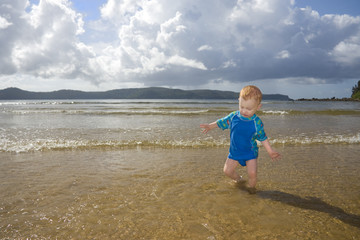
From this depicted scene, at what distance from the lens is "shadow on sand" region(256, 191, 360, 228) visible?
2906 mm

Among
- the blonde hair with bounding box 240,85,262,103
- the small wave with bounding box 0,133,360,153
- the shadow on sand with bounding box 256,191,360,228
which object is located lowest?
the shadow on sand with bounding box 256,191,360,228

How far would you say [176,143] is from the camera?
7801 mm

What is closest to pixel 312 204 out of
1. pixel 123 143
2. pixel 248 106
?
pixel 248 106

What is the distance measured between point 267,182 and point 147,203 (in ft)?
7.70

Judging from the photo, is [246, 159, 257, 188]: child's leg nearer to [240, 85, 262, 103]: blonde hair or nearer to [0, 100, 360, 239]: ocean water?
[0, 100, 360, 239]: ocean water

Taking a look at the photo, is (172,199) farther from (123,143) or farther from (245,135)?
(123,143)

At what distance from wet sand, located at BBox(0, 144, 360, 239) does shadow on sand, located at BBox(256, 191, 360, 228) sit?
0.01 m

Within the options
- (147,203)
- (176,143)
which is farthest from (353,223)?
(176,143)

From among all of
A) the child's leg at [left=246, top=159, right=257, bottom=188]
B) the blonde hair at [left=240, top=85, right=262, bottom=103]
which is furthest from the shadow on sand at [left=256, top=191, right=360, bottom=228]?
the blonde hair at [left=240, top=85, right=262, bottom=103]

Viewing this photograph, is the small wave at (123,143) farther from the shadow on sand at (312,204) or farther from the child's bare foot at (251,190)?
the shadow on sand at (312,204)

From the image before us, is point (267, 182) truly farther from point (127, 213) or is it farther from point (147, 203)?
point (127, 213)

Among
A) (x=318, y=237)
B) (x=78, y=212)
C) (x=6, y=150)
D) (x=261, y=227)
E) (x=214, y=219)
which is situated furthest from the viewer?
(x=6, y=150)

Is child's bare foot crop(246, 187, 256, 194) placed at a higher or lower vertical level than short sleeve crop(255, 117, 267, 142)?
lower

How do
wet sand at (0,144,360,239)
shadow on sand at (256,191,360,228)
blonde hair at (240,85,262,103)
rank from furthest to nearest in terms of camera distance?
blonde hair at (240,85,262,103)
shadow on sand at (256,191,360,228)
wet sand at (0,144,360,239)
